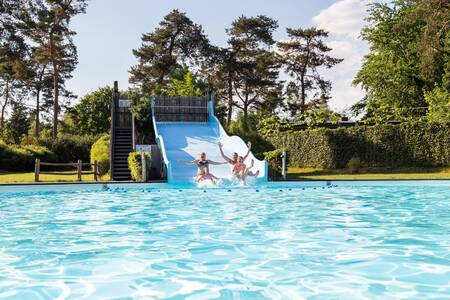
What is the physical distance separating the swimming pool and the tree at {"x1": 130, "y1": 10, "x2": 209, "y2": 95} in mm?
32055

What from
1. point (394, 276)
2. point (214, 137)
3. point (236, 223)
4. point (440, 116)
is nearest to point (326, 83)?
point (440, 116)

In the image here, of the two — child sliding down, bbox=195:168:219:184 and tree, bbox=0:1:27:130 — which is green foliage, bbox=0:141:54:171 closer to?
tree, bbox=0:1:27:130

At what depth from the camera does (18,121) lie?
2114 inches

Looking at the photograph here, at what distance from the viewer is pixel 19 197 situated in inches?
595

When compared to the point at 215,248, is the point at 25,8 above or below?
above

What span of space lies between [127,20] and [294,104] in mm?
23802

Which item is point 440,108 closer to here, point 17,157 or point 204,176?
point 204,176

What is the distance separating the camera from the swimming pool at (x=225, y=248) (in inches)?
220

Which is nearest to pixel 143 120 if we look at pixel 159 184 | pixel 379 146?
pixel 159 184

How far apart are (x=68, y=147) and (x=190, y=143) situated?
13559mm

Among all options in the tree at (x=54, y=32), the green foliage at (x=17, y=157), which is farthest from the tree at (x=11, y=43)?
the green foliage at (x=17, y=157)

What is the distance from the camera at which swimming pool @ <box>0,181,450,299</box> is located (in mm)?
5590

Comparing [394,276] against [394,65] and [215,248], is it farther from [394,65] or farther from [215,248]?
[394,65]

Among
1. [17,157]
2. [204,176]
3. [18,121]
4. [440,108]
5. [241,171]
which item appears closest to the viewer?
[204,176]
